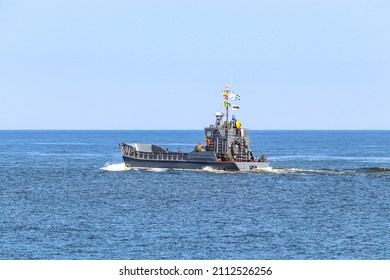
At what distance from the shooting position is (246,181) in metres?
93.8

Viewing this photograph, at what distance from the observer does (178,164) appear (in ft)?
349

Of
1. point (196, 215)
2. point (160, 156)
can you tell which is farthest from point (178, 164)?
point (196, 215)

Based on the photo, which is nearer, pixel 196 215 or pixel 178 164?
pixel 196 215

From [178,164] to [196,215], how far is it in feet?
134

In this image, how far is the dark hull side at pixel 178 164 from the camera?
102 meters

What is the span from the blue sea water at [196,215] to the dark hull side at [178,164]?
116 centimetres

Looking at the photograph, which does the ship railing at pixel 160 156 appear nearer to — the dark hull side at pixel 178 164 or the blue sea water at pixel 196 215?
the dark hull side at pixel 178 164

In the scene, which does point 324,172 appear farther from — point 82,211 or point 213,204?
point 82,211

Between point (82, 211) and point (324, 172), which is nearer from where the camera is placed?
point (82, 211)

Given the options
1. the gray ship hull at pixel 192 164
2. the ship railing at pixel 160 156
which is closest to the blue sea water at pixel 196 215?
the gray ship hull at pixel 192 164

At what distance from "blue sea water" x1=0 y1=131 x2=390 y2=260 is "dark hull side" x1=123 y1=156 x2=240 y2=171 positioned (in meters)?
1.16

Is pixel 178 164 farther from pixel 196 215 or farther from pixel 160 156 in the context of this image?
pixel 196 215

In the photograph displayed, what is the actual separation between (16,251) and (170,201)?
2718 cm
